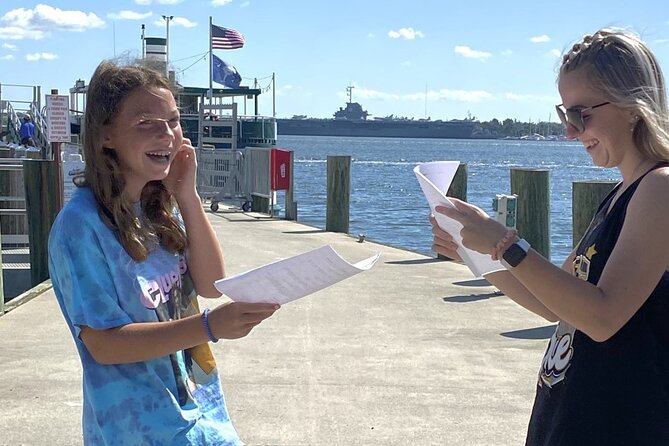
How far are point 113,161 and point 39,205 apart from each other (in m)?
7.36

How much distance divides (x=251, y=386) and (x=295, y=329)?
4.86 ft

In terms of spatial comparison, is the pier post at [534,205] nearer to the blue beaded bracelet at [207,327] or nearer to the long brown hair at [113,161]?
the long brown hair at [113,161]

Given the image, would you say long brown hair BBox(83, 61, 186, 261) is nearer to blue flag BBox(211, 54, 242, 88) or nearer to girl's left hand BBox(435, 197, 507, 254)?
girl's left hand BBox(435, 197, 507, 254)

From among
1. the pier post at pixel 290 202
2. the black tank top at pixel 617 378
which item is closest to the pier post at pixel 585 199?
the black tank top at pixel 617 378

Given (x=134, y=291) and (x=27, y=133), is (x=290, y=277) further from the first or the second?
(x=27, y=133)

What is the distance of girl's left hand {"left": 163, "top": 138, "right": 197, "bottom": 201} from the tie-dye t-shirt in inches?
14.1

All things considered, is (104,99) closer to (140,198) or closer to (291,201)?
(140,198)

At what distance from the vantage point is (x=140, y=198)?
2439 mm

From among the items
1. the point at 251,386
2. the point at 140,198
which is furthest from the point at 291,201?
the point at 140,198

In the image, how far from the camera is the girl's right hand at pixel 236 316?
208 centimetres

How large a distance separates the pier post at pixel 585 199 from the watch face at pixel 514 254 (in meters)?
5.85

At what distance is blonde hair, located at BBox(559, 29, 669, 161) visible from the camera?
2113 millimetres

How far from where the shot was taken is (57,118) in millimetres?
10461

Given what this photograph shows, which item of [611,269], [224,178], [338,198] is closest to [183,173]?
[611,269]
